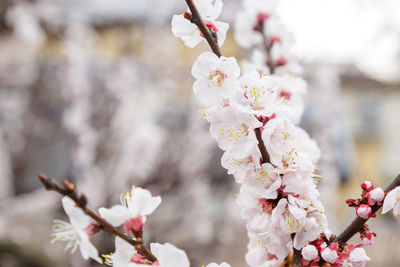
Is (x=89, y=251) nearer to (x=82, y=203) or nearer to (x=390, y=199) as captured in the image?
(x=82, y=203)

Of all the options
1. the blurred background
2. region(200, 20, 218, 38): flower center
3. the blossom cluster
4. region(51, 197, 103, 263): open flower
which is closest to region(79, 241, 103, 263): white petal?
region(51, 197, 103, 263): open flower

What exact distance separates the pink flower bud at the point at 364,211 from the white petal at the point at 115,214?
0.98ft

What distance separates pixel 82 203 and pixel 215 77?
0.22 m

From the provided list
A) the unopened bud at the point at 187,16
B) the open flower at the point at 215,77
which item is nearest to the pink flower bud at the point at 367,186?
the open flower at the point at 215,77

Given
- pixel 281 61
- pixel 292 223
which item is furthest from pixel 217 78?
pixel 281 61

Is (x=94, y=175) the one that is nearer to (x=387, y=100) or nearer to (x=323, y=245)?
(x=323, y=245)

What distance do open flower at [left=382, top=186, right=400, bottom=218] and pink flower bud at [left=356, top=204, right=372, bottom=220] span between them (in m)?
0.02

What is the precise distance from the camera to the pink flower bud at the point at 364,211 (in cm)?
50

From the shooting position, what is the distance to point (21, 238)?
2.41 meters

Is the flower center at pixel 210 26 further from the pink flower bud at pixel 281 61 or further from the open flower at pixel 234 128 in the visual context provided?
the pink flower bud at pixel 281 61

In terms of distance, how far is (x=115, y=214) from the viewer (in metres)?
0.45

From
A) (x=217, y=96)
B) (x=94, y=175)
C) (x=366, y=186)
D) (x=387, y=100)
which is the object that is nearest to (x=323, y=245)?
(x=366, y=186)

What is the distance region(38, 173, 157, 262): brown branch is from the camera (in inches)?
15.5

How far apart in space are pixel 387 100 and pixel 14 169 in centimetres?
1110
